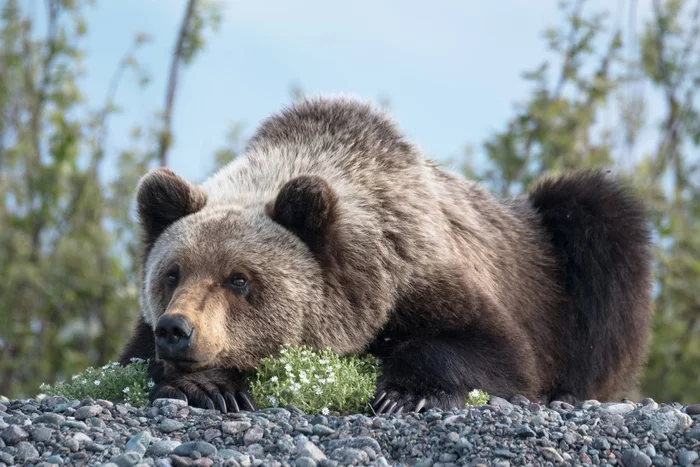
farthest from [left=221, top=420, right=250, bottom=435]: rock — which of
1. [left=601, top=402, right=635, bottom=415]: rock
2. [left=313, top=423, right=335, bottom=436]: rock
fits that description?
[left=601, top=402, right=635, bottom=415]: rock

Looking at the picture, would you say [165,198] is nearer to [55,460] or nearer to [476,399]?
[55,460]

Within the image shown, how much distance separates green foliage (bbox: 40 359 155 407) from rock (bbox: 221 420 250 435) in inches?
49.1

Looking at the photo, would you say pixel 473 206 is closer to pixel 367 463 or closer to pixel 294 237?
pixel 294 237

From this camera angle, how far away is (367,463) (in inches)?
207

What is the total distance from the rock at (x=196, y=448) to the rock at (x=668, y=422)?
8.20 feet

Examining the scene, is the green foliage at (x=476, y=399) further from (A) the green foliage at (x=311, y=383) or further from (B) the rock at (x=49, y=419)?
(B) the rock at (x=49, y=419)

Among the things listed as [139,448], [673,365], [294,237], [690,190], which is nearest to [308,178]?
[294,237]

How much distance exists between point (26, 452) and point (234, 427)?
1138 millimetres

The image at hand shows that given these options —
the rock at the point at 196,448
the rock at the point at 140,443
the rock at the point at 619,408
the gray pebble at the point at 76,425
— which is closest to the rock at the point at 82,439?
the gray pebble at the point at 76,425

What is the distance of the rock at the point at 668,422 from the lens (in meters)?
5.75

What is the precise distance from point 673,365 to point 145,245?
34.0ft

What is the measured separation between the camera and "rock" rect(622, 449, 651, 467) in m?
5.39

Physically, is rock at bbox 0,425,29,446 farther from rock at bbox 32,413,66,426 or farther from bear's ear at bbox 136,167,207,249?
bear's ear at bbox 136,167,207,249

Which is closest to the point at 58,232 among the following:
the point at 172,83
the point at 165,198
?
the point at 172,83
